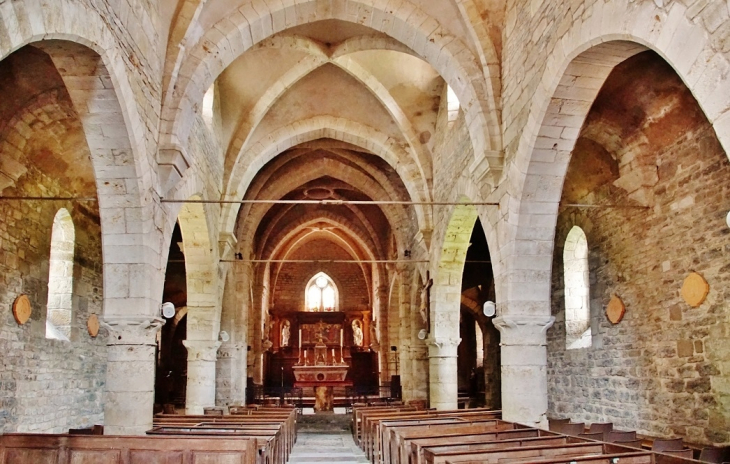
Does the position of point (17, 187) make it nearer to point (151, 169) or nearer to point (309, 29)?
point (151, 169)

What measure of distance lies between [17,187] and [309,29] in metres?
6.41

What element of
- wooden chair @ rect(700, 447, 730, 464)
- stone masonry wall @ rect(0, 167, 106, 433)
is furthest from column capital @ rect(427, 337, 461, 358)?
wooden chair @ rect(700, 447, 730, 464)

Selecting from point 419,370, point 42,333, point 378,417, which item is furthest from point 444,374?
point 42,333

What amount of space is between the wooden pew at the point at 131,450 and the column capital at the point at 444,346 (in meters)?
8.08

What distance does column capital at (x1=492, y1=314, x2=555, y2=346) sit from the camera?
899 centimetres

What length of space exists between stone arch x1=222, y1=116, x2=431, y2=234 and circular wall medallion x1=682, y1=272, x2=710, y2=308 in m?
7.90

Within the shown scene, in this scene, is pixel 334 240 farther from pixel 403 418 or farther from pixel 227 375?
pixel 403 418

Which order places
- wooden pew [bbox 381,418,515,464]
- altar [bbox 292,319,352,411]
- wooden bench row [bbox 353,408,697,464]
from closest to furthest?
1. wooden bench row [bbox 353,408,697,464]
2. wooden pew [bbox 381,418,515,464]
3. altar [bbox 292,319,352,411]

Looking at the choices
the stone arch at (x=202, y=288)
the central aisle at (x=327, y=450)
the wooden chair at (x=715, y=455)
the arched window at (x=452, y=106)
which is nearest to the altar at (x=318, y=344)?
the central aisle at (x=327, y=450)

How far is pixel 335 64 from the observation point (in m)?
15.0

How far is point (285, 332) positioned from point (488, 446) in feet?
87.7

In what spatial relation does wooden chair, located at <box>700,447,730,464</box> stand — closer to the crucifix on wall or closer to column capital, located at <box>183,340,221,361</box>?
the crucifix on wall

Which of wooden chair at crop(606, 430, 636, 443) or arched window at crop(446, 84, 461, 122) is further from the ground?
arched window at crop(446, 84, 461, 122)

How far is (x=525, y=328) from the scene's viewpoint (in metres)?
9.04
